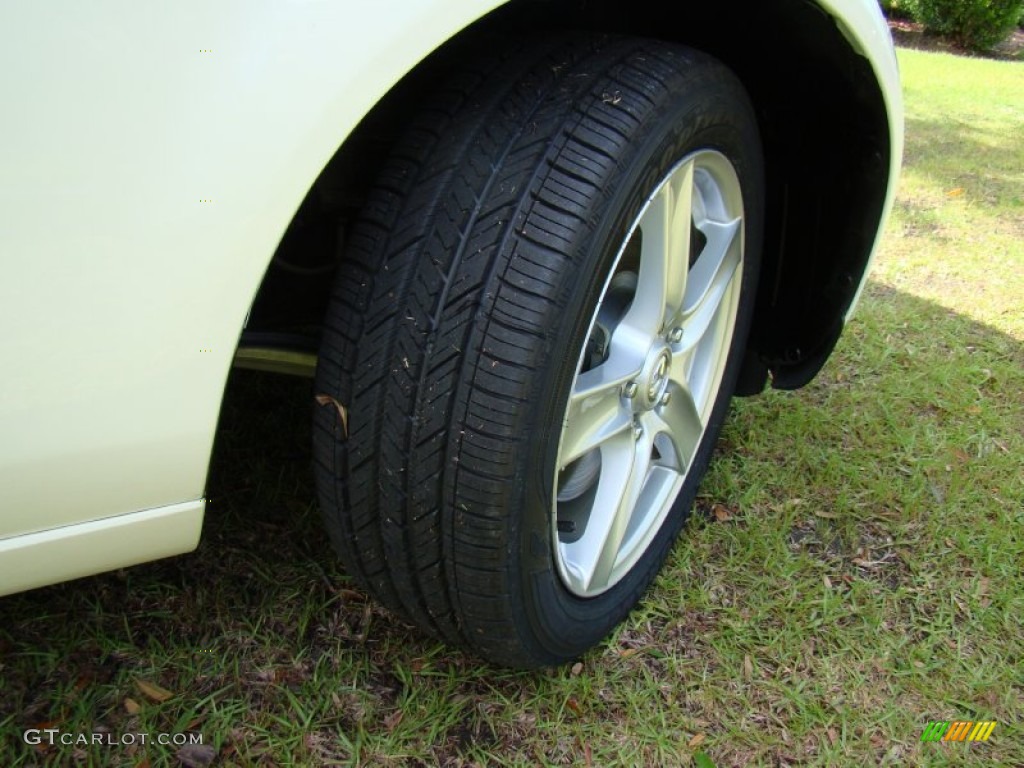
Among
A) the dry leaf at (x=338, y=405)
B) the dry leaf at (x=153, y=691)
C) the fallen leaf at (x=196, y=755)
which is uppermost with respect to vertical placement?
the dry leaf at (x=338, y=405)

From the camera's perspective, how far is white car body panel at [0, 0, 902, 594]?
2.71 ft

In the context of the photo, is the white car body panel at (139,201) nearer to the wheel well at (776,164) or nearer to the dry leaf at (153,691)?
the wheel well at (776,164)

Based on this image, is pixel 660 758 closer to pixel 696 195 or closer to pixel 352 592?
pixel 352 592

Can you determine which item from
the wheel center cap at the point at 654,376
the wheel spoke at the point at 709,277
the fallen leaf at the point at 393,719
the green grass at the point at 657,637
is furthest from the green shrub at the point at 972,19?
the fallen leaf at the point at 393,719

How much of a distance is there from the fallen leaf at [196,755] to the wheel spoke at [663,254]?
1.00m

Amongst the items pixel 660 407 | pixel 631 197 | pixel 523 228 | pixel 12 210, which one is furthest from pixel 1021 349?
pixel 12 210

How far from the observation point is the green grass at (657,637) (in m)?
1.49

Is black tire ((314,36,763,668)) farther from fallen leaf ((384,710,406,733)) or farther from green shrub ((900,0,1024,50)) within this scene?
green shrub ((900,0,1024,50))

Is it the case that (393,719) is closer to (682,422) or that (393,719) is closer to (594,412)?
(594,412)

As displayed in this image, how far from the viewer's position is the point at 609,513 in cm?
159

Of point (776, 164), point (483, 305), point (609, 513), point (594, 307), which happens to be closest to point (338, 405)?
point (483, 305)

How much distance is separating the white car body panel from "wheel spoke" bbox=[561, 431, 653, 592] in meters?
0.76

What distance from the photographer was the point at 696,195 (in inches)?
64.1

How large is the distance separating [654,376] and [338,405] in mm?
635
